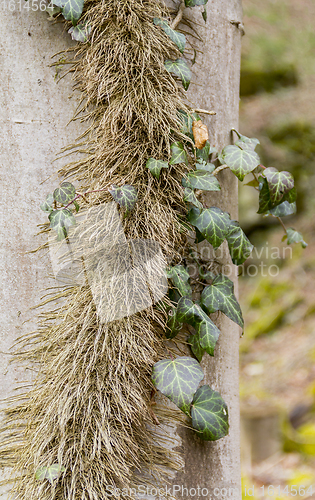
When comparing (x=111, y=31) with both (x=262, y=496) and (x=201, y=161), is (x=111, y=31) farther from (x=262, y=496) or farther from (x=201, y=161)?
(x=262, y=496)

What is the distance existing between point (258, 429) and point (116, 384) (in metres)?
3.03

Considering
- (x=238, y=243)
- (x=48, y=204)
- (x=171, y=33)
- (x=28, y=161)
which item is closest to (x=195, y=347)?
(x=238, y=243)

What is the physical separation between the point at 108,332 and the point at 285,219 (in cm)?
445

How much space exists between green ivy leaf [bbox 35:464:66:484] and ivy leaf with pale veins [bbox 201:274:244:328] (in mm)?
531

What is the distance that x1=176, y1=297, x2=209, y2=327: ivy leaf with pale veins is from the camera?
3.06ft

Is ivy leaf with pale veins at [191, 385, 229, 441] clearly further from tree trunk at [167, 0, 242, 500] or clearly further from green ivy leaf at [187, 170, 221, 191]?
green ivy leaf at [187, 170, 221, 191]

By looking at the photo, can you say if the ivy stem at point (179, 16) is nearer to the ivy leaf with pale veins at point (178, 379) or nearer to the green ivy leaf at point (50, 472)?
the ivy leaf with pale veins at point (178, 379)

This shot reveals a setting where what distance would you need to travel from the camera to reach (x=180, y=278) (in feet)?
3.07

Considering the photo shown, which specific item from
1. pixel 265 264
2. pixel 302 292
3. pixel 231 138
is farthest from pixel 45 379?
pixel 265 264

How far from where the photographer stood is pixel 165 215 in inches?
37.3

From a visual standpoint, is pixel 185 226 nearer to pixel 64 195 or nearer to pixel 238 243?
pixel 238 243

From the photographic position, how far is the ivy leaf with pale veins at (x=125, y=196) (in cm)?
90

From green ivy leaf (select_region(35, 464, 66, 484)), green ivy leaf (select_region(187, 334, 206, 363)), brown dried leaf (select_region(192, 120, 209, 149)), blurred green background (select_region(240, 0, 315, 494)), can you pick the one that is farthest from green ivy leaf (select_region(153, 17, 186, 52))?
blurred green background (select_region(240, 0, 315, 494))

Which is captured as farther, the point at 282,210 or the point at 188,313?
the point at 282,210
